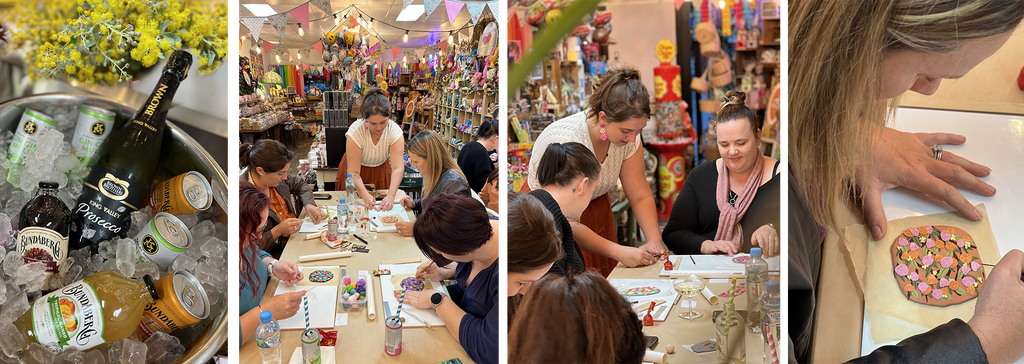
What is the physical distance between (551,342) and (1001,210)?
54.4 inches

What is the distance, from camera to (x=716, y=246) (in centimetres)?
165

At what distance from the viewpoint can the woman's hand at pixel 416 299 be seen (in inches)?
66.2

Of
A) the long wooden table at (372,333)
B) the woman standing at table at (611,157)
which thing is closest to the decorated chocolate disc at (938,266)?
the woman standing at table at (611,157)

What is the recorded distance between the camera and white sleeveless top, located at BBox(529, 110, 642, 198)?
1.56 m

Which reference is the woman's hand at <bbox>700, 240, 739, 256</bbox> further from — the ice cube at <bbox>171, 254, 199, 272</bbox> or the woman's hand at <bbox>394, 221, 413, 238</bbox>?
the ice cube at <bbox>171, 254, 199, 272</bbox>

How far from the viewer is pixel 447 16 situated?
159cm

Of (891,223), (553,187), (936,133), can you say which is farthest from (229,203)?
(936,133)

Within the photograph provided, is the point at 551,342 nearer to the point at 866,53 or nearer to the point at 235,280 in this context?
the point at 235,280

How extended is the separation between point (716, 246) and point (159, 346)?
1555 millimetres

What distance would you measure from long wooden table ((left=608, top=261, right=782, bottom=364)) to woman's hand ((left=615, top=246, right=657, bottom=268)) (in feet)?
0.04

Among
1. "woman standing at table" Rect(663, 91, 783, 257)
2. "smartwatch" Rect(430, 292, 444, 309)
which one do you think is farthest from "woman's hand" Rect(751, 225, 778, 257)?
"smartwatch" Rect(430, 292, 444, 309)

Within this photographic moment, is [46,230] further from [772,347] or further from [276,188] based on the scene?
[772,347]

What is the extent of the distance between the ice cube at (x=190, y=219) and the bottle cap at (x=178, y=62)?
38 centimetres

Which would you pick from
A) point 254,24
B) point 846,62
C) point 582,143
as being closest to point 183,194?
point 254,24
